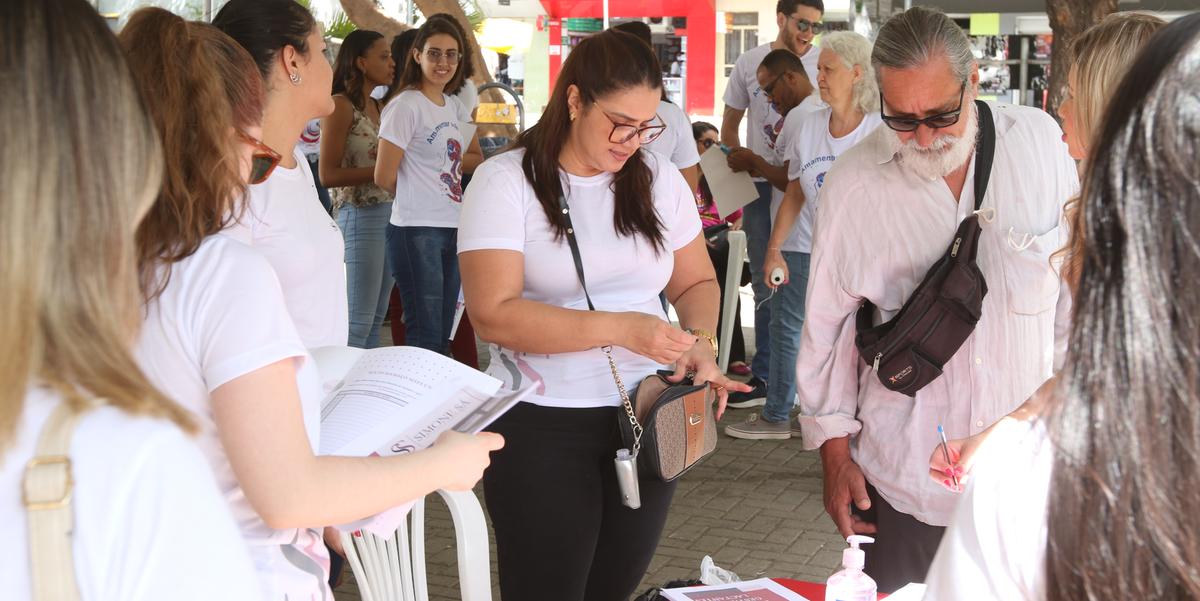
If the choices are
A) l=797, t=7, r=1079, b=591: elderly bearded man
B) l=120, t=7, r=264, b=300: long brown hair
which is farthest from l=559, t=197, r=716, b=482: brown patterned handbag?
l=120, t=7, r=264, b=300: long brown hair

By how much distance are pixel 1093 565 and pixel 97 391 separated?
0.85 meters

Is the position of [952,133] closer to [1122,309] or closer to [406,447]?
[406,447]

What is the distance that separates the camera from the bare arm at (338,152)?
5859mm

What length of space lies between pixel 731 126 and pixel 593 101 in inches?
167

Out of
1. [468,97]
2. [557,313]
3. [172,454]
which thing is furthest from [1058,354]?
[468,97]

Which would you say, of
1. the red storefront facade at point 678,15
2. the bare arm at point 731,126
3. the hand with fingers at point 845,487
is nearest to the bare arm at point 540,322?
the hand with fingers at point 845,487

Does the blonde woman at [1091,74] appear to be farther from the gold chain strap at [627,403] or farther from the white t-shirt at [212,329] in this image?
the white t-shirt at [212,329]

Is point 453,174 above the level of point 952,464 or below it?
above

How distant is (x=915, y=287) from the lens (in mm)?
2584

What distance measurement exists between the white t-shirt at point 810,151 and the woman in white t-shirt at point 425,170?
167cm

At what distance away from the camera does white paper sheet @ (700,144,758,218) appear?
6230 millimetres

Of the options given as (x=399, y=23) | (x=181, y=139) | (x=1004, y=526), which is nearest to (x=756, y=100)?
(x=399, y=23)

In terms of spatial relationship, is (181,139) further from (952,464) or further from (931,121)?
(931,121)

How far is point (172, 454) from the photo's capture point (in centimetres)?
105
